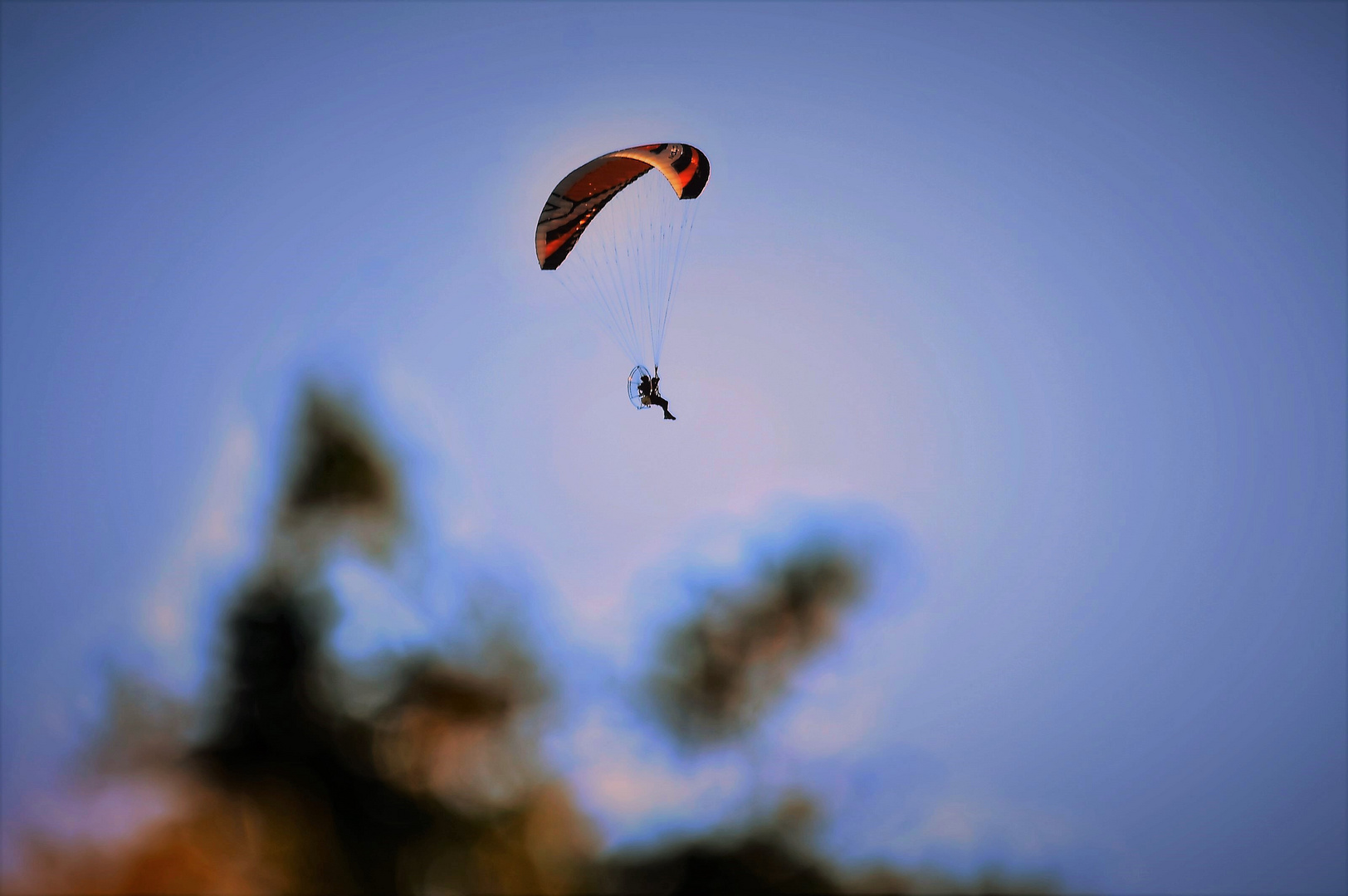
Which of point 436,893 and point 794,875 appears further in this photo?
point 794,875

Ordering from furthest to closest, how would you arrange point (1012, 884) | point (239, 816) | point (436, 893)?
point (1012, 884) → point (436, 893) → point (239, 816)

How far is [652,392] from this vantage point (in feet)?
70.1

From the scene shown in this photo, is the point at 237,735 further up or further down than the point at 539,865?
further up

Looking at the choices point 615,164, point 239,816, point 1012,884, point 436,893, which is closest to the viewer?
point 615,164

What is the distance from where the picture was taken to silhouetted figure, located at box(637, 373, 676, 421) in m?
21.1

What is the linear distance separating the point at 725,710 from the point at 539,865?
8190 millimetres

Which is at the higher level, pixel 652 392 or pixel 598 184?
pixel 598 184

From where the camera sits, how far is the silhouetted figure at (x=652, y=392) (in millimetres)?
21141

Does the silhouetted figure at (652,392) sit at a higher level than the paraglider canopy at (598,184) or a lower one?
lower

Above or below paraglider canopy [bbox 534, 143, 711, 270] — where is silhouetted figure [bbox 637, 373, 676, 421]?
below

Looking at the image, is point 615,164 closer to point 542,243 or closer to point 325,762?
point 542,243

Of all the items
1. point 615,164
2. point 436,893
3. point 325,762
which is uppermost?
point 615,164

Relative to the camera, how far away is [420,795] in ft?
91.2

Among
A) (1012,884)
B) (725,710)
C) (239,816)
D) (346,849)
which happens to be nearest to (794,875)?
(725,710)
